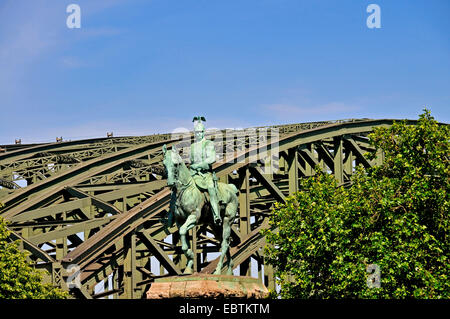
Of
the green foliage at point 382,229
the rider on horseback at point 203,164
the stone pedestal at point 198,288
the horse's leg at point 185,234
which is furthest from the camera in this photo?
the green foliage at point 382,229

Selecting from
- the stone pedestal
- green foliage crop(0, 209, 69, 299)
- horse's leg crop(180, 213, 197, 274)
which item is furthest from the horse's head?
green foliage crop(0, 209, 69, 299)

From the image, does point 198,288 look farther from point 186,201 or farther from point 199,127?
point 199,127

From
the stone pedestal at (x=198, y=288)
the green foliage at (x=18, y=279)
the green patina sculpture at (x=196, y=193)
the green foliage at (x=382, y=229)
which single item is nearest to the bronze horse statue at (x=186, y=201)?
the green patina sculpture at (x=196, y=193)

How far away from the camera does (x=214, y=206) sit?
33875 mm

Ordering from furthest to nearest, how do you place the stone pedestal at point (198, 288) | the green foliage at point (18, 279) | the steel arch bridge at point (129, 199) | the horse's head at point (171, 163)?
1. the steel arch bridge at point (129, 199)
2. the green foliage at point (18, 279)
3. the horse's head at point (171, 163)
4. the stone pedestal at point (198, 288)

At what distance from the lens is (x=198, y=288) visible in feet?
102

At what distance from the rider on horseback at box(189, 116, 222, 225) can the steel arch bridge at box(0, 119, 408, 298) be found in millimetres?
13215

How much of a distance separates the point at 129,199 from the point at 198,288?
3214 cm

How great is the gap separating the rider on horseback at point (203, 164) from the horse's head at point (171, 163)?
3.98 feet

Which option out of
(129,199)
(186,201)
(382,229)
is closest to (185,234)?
(186,201)

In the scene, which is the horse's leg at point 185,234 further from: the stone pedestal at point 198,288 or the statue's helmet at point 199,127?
the statue's helmet at point 199,127

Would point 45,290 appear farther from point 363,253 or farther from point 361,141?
point 361,141

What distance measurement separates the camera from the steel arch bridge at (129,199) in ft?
157

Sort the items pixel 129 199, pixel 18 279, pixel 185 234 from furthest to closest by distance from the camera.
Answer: pixel 129 199
pixel 18 279
pixel 185 234
